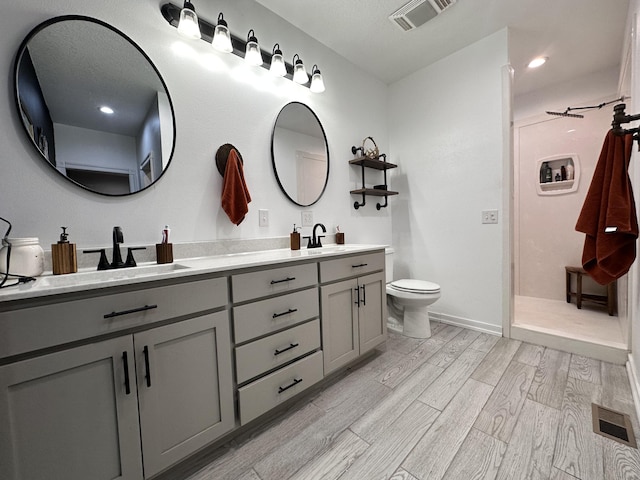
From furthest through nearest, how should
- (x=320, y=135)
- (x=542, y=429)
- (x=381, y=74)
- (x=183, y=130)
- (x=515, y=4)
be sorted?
(x=381, y=74), (x=320, y=135), (x=515, y=4), (x=183, y=130), (x=542, y=429)

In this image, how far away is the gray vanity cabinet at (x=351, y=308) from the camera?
152cm

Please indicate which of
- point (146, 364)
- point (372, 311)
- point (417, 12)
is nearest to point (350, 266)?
point (372, 311)

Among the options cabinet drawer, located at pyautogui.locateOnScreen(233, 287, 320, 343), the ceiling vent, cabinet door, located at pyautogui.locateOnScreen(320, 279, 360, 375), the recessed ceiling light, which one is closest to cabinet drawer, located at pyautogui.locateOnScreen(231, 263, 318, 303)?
cabinet drawer, located at pyautogui.locateOnScreen(233, 287, 320, 343)

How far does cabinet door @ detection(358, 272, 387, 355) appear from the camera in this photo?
5.68ft

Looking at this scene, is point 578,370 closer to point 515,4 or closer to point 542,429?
point 542,429

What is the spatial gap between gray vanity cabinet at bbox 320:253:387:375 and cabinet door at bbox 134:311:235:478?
2.00 ft

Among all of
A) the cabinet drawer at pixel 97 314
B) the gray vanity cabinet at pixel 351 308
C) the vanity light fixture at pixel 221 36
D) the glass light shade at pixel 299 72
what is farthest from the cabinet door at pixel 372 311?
the vanity light fixture at pixel 221 36

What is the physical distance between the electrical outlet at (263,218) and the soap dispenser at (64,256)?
961 millimetres

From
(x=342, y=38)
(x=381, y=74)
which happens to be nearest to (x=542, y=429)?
(x=342, y=38)

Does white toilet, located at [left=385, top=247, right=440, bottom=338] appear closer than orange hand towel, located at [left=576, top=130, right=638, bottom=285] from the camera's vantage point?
No

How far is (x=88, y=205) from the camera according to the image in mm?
1183

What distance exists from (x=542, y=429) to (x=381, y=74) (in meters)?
3.08

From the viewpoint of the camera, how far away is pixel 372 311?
71.3 inches

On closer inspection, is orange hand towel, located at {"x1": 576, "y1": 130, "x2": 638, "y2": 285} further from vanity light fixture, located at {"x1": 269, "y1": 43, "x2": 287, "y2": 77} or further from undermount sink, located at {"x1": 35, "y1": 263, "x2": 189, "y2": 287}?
undermount sink, located at {"x1": 35, "y1": 263, "x2": 189, "y2": 287}
